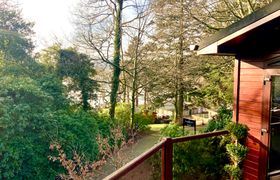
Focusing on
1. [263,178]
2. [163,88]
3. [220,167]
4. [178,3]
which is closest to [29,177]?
[220,167]

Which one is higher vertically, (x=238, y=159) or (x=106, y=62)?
(x=106, y=62)

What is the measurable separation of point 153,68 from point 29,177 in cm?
845

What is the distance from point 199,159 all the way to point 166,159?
1549 millimetres

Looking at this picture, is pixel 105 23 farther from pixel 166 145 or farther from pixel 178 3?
pixel 166 145

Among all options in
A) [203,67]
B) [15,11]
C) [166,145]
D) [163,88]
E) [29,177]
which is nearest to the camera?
[166,145]

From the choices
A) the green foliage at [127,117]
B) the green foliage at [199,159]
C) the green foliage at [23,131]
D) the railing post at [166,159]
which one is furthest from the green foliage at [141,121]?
the railing post at [166,159]

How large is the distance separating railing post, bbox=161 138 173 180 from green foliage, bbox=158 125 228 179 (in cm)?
116

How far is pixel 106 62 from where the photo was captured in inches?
505

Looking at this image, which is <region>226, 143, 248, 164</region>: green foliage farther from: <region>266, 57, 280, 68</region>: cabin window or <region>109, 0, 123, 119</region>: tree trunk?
<region>109, 0, 123, 119</region>: tree trunk

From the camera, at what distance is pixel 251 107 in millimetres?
4574

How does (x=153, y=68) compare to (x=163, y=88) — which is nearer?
(x=153, y=68)

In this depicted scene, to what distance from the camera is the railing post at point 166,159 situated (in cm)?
319

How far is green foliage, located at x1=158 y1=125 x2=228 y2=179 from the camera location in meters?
4.44

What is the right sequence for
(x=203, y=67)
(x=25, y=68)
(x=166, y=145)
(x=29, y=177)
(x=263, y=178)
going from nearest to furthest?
1. (x=166, y=145)
2. (x=263, y=178)
3. (x=29, y=177)
4. (x=25, y=68)
5. (x=203, y=67)
